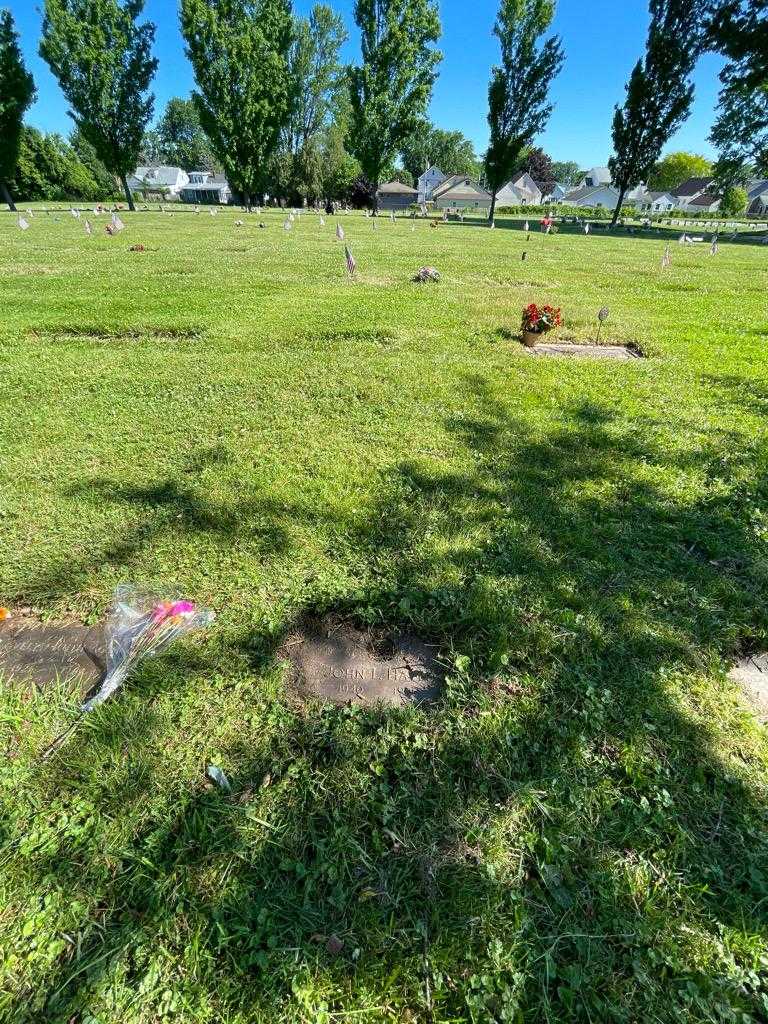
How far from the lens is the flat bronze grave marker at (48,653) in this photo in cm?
193

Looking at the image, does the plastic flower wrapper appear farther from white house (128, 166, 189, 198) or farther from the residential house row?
white house (128, 166, 189, 198)

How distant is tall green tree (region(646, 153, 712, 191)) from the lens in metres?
78.9

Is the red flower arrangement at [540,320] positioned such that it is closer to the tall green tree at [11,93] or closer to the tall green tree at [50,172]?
the tall green tree at [11,93]

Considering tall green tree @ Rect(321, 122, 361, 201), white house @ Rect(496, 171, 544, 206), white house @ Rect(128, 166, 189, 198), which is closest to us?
tall green tree @ Rect(321, 122, 361, 201)

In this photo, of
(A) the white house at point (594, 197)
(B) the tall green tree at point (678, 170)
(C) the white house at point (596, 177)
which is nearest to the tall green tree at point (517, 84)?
(A) the white house at point (594, 197)

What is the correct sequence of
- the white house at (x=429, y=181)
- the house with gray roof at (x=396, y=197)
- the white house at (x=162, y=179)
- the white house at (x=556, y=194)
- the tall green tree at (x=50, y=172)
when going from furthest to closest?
the white house at (x=556, y=194) → the white house at (x=429, y=181) → the white house at (x=162, y=179) → the house with gray roof at (x=396, y=197) → the tall green tree at (x=50, y=172)

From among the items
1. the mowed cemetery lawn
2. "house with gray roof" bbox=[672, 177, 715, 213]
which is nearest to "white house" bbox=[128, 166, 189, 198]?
"house with gray roof" bbox=[672, 177, 715, 213]

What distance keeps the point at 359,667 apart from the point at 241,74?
4042cm

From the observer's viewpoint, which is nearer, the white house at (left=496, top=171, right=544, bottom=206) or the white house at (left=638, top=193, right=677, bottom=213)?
the white house at (left=496, top=171, right=544, bottom=206)

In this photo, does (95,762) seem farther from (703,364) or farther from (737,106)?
(737,106)

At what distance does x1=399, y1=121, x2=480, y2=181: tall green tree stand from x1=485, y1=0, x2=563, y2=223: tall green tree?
5525cm

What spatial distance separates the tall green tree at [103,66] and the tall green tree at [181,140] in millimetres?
62156

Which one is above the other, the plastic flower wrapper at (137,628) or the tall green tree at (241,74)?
the tall green tree at (241,74)

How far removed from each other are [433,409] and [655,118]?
43.2 metres
